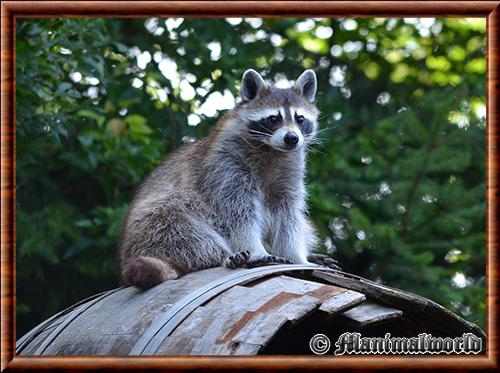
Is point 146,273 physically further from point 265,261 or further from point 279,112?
point 279,112

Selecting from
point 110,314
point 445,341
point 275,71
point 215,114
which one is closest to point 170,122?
point 215,114

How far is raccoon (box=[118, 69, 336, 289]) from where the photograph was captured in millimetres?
5355

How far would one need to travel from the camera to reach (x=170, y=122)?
7926 millimetres

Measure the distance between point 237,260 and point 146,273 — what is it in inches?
22.3

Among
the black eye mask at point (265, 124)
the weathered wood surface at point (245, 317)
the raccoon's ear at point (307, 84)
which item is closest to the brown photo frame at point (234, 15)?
the weathered wood surface at point (245, 317)

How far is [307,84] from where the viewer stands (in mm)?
6402

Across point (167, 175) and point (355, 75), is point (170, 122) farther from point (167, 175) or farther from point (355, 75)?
point (355, 75)

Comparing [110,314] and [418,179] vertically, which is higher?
[418,179]

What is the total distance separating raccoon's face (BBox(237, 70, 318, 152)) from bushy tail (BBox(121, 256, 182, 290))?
1252 millimetres

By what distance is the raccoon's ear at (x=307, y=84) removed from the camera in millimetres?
6355

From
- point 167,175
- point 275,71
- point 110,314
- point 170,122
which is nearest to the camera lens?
point 110,314

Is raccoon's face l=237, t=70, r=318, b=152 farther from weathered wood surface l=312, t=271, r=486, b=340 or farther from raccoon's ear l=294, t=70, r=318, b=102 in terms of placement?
weathered wood surface l=312, t=271, r=486, b=340

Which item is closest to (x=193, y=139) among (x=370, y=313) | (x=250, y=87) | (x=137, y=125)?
(x=137, y=125)

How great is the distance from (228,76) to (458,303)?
273 cm
